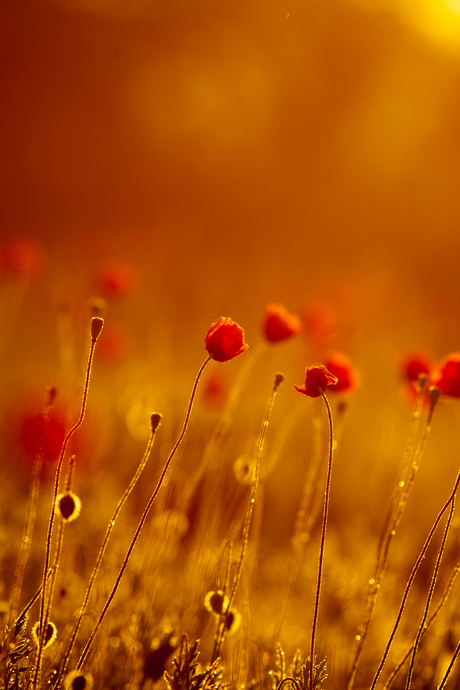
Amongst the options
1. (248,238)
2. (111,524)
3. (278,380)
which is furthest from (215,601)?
(248,238)

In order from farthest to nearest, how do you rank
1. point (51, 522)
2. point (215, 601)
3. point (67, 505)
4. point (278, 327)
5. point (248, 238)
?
point (248, 238) < point (278, 327) < point (215, 601) < point (67, 505) < point (51, 522)

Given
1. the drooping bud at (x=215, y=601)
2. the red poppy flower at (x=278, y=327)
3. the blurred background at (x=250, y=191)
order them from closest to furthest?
the drooping bud at (x=215, y=601)
the red poppy flower at (x=278, y=327)
the blurred background at (x=250, y=191)

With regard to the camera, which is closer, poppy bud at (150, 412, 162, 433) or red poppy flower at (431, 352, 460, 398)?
poppy bud at (150, 412, 162, 433)

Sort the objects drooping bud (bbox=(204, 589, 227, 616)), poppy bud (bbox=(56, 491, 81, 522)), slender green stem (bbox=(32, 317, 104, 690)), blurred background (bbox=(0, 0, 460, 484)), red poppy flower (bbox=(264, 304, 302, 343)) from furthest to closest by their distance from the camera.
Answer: blurred background (bbox=(0, 0, 460, 484)) < red poppy flower (bbox=(264, 304, 302, 343)) < drooping bud (bbox=(204, 589, 227, 616)) < poppy bud (bbox=(56, 491, 81, 522)) < slender green stem (bbox=(32, 317, 104, 690))

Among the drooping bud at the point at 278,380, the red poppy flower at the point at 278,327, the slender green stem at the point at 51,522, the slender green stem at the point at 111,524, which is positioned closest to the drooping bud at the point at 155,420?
the slender green stem at the point at 111,524

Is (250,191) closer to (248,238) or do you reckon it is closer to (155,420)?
(248,238)

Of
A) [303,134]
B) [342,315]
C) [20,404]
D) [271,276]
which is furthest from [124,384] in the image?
[303,134]

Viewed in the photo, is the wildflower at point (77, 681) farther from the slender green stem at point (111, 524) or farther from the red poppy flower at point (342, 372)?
the red poppy flower at point (342, 372)

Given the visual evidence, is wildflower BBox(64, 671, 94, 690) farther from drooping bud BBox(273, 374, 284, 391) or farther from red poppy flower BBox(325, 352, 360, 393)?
red poppy flower BBox(325, 352, 360, 393)

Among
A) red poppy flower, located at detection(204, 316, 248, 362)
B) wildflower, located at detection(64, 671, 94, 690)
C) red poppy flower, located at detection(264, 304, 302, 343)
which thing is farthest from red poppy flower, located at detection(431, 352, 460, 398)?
wildflower, located at detection(64, 671, 94, 690)
